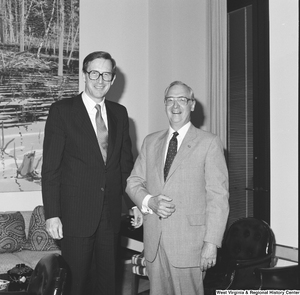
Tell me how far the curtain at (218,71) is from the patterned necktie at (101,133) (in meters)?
1.72

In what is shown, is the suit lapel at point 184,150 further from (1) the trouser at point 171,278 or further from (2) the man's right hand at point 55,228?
(2) the man's right hand at point 55,228

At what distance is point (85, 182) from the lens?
2.84m

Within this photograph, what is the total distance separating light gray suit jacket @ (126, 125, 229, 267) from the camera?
2.57 metres

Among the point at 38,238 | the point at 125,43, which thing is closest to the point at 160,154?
the point at 38,238

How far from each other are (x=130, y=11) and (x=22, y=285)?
362 cm

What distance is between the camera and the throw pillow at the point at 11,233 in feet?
14.9

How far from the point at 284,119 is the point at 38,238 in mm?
2748

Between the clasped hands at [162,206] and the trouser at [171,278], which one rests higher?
the clasped hands at [162,206]

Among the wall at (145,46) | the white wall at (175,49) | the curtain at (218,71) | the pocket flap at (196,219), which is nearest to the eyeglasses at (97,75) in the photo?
the pocket flap at (196,219)

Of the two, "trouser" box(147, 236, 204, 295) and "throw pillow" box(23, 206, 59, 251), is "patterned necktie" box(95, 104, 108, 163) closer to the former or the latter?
"trouser" box(147, 236, 204, 295)

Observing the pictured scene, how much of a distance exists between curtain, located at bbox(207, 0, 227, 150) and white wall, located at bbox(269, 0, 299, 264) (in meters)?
0.64

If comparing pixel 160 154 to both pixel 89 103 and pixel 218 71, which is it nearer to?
pixel 89 103

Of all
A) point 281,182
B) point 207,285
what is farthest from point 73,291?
point 281,182

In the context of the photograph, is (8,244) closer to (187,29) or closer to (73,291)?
(73,291)
